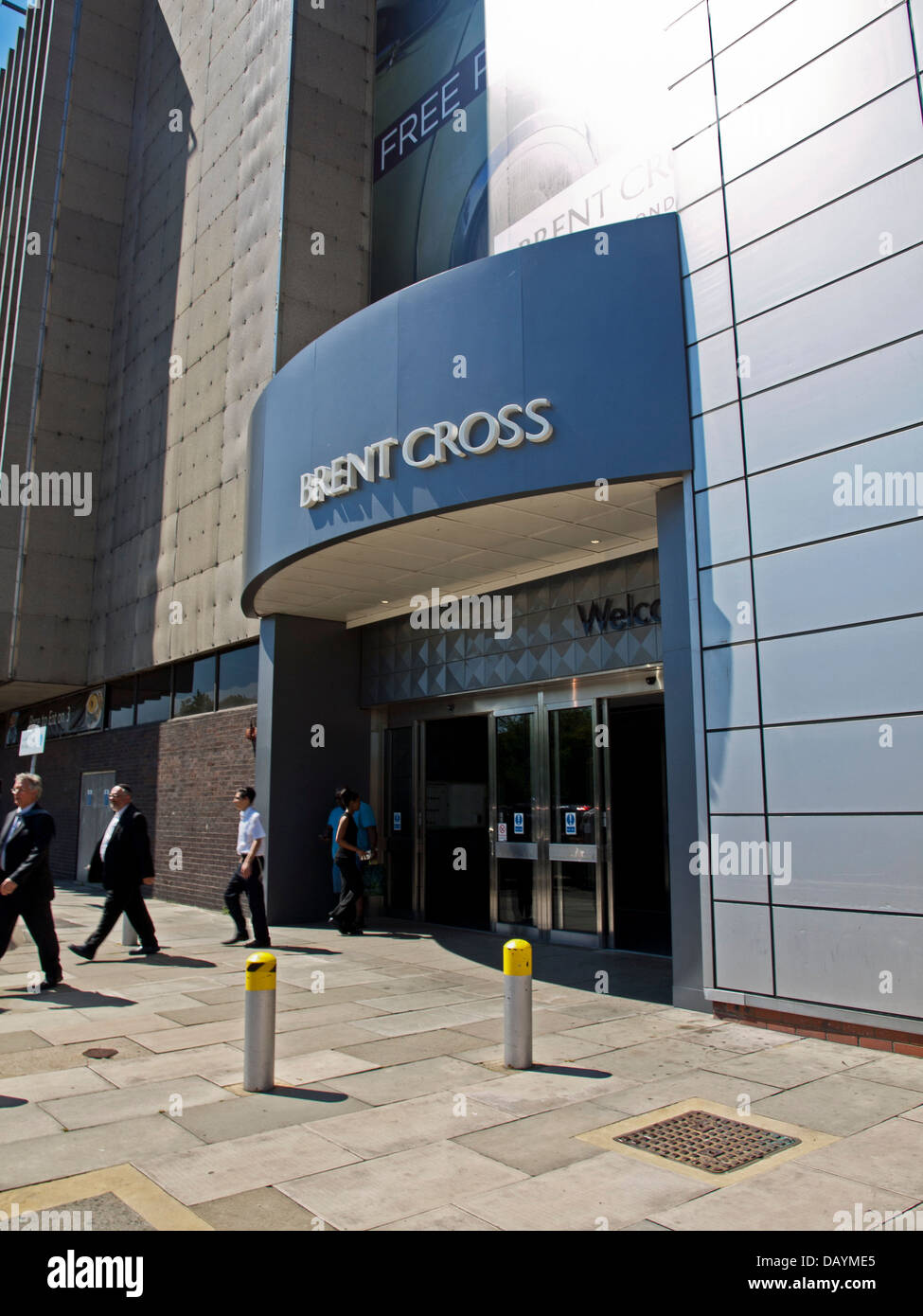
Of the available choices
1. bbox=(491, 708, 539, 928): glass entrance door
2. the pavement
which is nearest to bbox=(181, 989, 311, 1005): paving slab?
the pavement

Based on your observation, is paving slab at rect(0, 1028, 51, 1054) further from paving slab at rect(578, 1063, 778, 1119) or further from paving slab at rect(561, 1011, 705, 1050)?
paving slab at rect(578, 1063, 778, 1119)

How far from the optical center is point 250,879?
426 inches

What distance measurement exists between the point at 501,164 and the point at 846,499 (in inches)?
329

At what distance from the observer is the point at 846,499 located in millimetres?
6797

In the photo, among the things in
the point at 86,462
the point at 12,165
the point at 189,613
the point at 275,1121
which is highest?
the point at 12,165

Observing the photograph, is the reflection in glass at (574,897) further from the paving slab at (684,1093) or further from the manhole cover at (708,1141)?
the manhole cover at (708,1141)

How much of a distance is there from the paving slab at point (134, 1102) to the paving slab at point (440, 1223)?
1.96m

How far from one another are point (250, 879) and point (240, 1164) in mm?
6571

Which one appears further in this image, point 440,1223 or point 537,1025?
point 537,1025

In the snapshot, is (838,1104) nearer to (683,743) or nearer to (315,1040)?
(683,743)

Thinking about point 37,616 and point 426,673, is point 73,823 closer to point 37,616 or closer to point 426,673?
point 37,616

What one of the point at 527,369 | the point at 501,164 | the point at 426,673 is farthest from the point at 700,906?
the point at 501,164

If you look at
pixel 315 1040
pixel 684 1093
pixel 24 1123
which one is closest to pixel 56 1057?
pixel 24 1123

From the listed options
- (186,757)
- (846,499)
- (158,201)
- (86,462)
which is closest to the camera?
(846,499)
